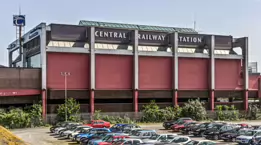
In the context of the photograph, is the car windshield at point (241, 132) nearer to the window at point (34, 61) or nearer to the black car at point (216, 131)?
the black car at point (216, 131)

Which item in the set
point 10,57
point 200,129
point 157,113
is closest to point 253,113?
point 157,113

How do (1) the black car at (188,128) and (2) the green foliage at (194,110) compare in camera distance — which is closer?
(1) the black car at (188,128)

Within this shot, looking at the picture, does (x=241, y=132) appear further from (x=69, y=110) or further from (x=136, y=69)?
(x=136, y=69)

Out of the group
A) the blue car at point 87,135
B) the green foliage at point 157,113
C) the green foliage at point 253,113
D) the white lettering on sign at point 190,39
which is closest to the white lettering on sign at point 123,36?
the white lettering on sign at point 190,39

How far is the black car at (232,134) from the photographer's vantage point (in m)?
40.2

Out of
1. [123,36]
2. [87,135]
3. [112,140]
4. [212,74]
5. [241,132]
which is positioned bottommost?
[87,135]

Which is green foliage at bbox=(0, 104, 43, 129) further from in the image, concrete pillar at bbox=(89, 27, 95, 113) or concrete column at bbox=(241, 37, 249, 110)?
concrete column at bbox=(241, 37, 249, 110)

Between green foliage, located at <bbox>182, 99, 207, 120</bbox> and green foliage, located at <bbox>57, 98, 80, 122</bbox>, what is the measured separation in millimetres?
18925

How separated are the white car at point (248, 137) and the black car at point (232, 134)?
2.73 ft

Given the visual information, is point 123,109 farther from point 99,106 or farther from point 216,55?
point 216,55

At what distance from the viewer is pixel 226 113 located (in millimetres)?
73562

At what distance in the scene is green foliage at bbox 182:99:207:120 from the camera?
68875 millimetres

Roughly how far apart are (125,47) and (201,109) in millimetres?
17168

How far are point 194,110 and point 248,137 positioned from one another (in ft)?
104
